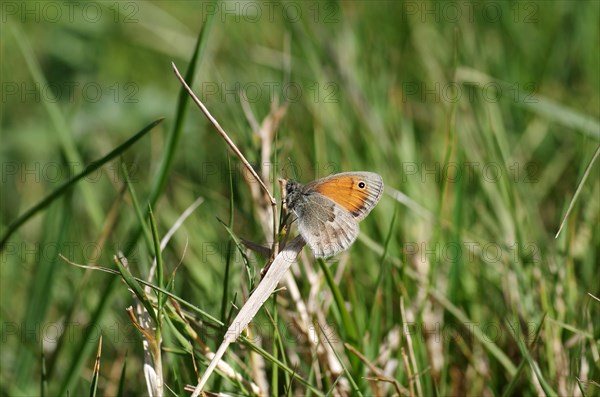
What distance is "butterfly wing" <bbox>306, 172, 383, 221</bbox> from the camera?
5.58ft

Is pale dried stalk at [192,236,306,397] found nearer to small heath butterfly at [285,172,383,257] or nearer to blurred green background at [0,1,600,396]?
blurred green background at [0,1,600,396]

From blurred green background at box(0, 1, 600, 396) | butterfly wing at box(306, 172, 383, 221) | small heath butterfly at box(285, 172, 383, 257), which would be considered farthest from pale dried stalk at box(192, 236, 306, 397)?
butterfly wing at box(306, 172, 383, 221)

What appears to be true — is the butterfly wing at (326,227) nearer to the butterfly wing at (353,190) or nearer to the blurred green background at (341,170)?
the butterfly wing at (353,190)

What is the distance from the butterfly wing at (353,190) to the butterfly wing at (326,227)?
0.03 metres

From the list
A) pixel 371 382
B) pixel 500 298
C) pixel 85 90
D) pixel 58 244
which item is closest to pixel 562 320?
pixel 500 298

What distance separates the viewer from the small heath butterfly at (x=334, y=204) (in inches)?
64.6

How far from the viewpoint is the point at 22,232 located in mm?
2965

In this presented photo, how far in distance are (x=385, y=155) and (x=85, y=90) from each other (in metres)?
1.89

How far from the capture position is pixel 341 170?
8.44ft

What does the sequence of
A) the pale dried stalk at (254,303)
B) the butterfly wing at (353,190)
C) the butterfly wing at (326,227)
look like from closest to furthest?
the pale dried stalk at (254,303), the butterfly wing at (326,227), the butterfly wing at (353,190)

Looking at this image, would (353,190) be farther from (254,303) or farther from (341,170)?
(341,170)

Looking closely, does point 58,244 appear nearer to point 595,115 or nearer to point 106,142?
point 106,142

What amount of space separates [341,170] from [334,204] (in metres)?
0.83

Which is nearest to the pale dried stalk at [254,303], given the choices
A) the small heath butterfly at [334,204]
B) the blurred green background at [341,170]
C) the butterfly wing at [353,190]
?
the blurred green background at [341,170]
